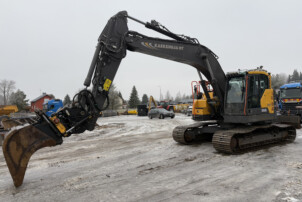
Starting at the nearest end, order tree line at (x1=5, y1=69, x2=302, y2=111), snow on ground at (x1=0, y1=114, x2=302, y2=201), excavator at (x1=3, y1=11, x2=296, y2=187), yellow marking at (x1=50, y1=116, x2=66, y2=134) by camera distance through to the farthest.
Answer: snow on ground at (x1=0, y1=114, x2=302, y2=201) → excavator at (x1=3, y1=11, x2=296, y2=187) → yellow marking at (x1=50, y1=116, x2=66, y2=134) → tree line at (x1=5, y1=69, x2=302, y2=111)

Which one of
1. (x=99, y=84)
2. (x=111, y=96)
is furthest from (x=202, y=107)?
(x=111, y=96)

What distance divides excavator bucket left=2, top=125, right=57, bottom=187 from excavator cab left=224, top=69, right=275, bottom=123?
5.98m

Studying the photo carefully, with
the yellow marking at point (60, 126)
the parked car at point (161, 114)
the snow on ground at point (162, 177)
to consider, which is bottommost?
the snow on ground at point (162, 177)

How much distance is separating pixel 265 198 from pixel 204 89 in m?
5.36

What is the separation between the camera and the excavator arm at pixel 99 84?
4602mm

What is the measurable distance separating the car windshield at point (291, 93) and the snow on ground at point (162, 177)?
962cm

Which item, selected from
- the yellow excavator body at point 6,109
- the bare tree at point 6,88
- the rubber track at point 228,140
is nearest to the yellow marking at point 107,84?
the rubber track at point 228,140

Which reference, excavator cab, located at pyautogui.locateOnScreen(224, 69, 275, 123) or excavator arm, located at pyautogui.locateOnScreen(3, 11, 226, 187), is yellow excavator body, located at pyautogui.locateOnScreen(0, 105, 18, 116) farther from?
excavator cab, located at pyautogui.locateOnScreen(224, 69, 275, 123)

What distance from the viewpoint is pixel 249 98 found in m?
7.75

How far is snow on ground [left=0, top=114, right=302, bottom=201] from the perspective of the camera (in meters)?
4.28

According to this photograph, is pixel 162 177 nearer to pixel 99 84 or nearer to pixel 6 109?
pixel 99 84

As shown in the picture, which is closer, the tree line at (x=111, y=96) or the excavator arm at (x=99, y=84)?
the excavator arm at (x=99, y=84)

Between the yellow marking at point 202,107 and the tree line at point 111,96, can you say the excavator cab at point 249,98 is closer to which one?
the yellow marking at point 202,107

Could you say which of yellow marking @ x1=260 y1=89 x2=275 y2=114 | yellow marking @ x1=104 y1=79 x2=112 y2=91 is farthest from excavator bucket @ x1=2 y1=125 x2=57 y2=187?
yellow marking @ x1=260 y1=89 x2=275 y2=114
